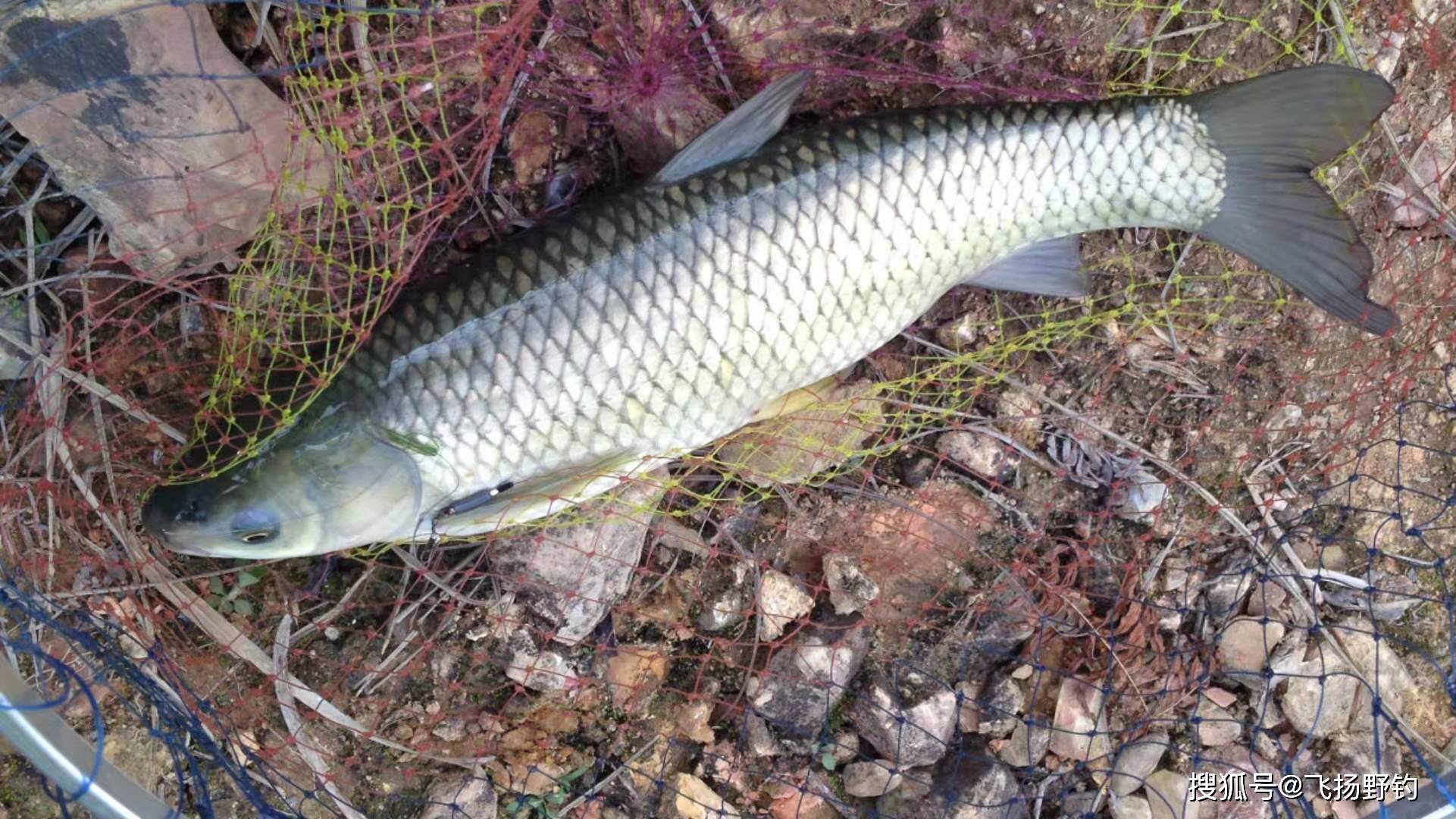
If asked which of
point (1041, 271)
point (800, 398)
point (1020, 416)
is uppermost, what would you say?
point (1041, 271)

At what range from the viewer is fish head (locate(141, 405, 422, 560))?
206cm

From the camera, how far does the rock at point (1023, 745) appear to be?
2.67 m

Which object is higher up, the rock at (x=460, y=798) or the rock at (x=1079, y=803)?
the rock at (x=460, y=798)

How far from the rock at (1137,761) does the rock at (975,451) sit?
85cm

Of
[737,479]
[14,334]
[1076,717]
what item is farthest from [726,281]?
[14,334]

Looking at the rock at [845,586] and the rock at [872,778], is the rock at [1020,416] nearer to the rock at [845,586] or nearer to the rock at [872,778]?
the rock at [845,586]

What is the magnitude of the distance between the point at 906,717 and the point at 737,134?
1600 mm

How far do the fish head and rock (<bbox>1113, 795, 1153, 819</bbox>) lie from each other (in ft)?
6.88

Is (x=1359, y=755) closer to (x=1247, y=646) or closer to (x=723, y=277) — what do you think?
(x=1247, y=646)

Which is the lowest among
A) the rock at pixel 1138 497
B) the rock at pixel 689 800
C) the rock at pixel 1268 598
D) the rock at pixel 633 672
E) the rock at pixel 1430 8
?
the rock at pixel 689 800

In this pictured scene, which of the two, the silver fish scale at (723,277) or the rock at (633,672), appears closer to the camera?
the silver fish scale at (723,277)

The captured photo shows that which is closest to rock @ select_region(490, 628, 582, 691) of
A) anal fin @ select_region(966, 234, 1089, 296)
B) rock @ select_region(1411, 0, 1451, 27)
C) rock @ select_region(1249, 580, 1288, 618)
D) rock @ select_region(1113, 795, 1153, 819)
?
anal fin @ select_region(966, 234, 1089, 296)

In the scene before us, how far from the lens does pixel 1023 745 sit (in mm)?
2680

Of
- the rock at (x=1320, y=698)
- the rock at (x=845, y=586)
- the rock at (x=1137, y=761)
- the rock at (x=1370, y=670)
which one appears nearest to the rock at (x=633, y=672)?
the rock at (x=845, y=586)
